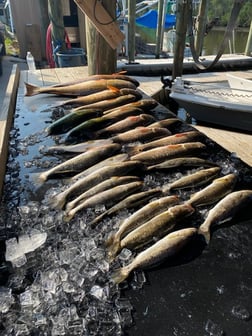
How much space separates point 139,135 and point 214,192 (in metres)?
1.32

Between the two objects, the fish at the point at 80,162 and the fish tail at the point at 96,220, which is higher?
the fish at the point at 80,162

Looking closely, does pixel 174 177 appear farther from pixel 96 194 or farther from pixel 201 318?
pixel 201 318

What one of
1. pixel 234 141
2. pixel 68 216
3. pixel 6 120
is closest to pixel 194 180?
pixel 68 216

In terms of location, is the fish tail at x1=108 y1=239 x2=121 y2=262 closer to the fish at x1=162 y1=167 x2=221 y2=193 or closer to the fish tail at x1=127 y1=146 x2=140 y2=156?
the fish at x1=162 y1=167 x2=221 y2=193

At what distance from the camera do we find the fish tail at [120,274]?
1953 mm

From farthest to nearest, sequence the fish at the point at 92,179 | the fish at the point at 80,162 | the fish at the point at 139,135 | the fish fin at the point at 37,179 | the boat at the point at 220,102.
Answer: the boat at the point at 220,102, the fish at the point at 139,135, the fish at the point at 80,162, the fish fin at the point at 37,179, the fish at the point at 92,179

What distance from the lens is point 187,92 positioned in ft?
19.4

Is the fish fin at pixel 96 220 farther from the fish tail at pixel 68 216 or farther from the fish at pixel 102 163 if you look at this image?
the fish at pixel 102 163

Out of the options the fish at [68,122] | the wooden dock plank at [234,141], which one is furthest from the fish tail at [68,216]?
the wooden dock plank at [234,141]

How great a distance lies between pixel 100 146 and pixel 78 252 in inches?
59.5

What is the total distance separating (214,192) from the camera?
267 centimetres

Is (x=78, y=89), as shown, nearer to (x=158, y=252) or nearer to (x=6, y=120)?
(x=6, y=120)

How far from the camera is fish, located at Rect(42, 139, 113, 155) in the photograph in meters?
3.47

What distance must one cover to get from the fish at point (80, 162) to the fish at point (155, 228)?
Answer: 1116 mm
